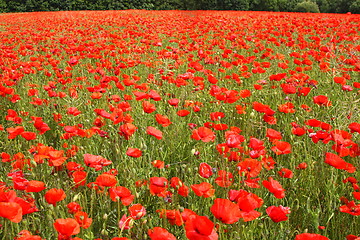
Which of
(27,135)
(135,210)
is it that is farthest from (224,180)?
(27,135)

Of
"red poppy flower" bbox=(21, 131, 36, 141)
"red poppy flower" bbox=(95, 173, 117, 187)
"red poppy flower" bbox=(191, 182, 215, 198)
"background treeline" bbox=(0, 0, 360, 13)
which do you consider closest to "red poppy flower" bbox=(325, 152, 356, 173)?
"red poppy flower" bbox=(191, 182, 215, 198)

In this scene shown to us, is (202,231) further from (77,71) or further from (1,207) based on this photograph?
(77,71)

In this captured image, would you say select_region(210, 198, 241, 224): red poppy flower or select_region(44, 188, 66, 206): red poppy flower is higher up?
select_region(210, 198, 241, 224): red poppy flower

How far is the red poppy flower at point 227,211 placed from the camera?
1.08 meters

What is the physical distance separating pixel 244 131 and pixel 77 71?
2.98m

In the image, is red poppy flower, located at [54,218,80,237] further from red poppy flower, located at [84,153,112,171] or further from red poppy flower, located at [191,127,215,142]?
red poppy flower, located at [191,127,215,142]

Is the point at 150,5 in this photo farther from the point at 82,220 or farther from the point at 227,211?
the point at 227,211

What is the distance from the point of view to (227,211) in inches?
42.9

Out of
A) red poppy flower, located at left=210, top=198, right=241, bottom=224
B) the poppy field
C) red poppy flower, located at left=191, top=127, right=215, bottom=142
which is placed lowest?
the poppy field

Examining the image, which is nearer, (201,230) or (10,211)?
(201,230)

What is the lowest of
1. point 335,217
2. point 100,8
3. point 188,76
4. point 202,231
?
point 335,217

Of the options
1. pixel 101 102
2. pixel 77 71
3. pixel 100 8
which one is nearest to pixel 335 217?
pixel 101 102

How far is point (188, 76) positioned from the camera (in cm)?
297

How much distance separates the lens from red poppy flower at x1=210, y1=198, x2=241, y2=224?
1.08 m
